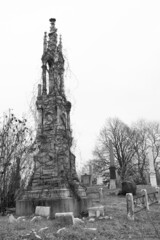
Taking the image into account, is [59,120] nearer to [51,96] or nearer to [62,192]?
[51,96]

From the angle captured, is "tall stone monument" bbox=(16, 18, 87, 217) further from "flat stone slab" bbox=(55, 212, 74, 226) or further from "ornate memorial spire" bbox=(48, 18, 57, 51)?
"flat stone slab" bbox=(55, 212, 74, 226)

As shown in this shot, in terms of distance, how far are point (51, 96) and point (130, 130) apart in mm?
24348

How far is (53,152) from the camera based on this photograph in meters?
8.73

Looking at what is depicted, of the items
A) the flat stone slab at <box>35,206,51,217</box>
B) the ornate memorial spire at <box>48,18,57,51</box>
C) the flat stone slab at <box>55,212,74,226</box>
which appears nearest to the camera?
the flat stone slab at <box>55,212,74,226</box>

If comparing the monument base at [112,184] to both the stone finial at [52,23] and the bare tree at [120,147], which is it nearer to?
the bare tree at [120,147]

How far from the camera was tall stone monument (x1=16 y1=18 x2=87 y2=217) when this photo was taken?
7648mm

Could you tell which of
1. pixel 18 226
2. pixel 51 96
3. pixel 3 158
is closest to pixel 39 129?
pixel 51 96

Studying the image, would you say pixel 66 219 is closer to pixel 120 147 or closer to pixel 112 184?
pixel 112 184

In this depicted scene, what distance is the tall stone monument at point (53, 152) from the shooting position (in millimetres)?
7648

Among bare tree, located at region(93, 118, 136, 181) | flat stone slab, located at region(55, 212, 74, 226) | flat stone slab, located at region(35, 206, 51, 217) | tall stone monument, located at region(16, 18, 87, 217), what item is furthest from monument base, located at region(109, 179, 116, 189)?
flat stone slab, located at region(55, 212, 74, 226)

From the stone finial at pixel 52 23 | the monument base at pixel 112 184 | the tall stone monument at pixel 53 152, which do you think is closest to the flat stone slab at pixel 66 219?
the tall stone monument at pixel 53 152

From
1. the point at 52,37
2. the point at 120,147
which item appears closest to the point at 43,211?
the point at 52,37

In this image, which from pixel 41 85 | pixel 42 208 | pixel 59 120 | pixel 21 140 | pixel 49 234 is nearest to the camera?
pixel 49 234

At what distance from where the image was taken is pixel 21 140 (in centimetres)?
826
